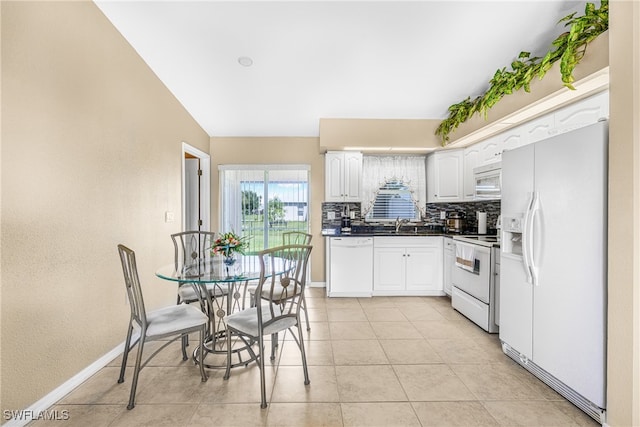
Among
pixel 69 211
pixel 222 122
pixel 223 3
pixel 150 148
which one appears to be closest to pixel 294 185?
pixel 222 122

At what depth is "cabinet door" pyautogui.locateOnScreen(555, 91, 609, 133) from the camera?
218 cm

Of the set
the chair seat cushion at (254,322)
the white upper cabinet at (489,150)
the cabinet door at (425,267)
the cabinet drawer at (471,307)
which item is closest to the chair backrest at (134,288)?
the chair seat cushion at (254,322)

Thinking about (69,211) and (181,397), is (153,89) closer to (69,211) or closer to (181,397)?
(69,211)

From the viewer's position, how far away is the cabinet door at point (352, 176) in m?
4.60

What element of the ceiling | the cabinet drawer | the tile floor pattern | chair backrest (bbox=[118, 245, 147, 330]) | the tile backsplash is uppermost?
the ceiling

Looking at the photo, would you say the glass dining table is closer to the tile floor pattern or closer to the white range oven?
the tile floor pattern

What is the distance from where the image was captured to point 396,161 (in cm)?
487

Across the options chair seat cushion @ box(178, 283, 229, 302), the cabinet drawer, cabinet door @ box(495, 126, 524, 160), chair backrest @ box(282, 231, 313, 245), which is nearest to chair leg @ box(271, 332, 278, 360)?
chair seat cushion @ box(178, 283, 229, 302)

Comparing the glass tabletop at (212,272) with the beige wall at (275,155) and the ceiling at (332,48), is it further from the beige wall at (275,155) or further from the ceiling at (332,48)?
the beige wall at (275,155)

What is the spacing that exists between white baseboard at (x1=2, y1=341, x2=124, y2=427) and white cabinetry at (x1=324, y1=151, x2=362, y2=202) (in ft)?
10.7

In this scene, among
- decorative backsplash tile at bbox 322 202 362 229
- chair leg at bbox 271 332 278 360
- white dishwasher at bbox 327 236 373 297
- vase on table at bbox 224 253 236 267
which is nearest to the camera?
chair leg at bbox 271 332 278 360

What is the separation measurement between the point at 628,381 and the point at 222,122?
4930 mm

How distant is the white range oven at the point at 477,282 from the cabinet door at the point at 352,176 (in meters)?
1.69

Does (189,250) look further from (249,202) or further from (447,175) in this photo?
(447,175)
